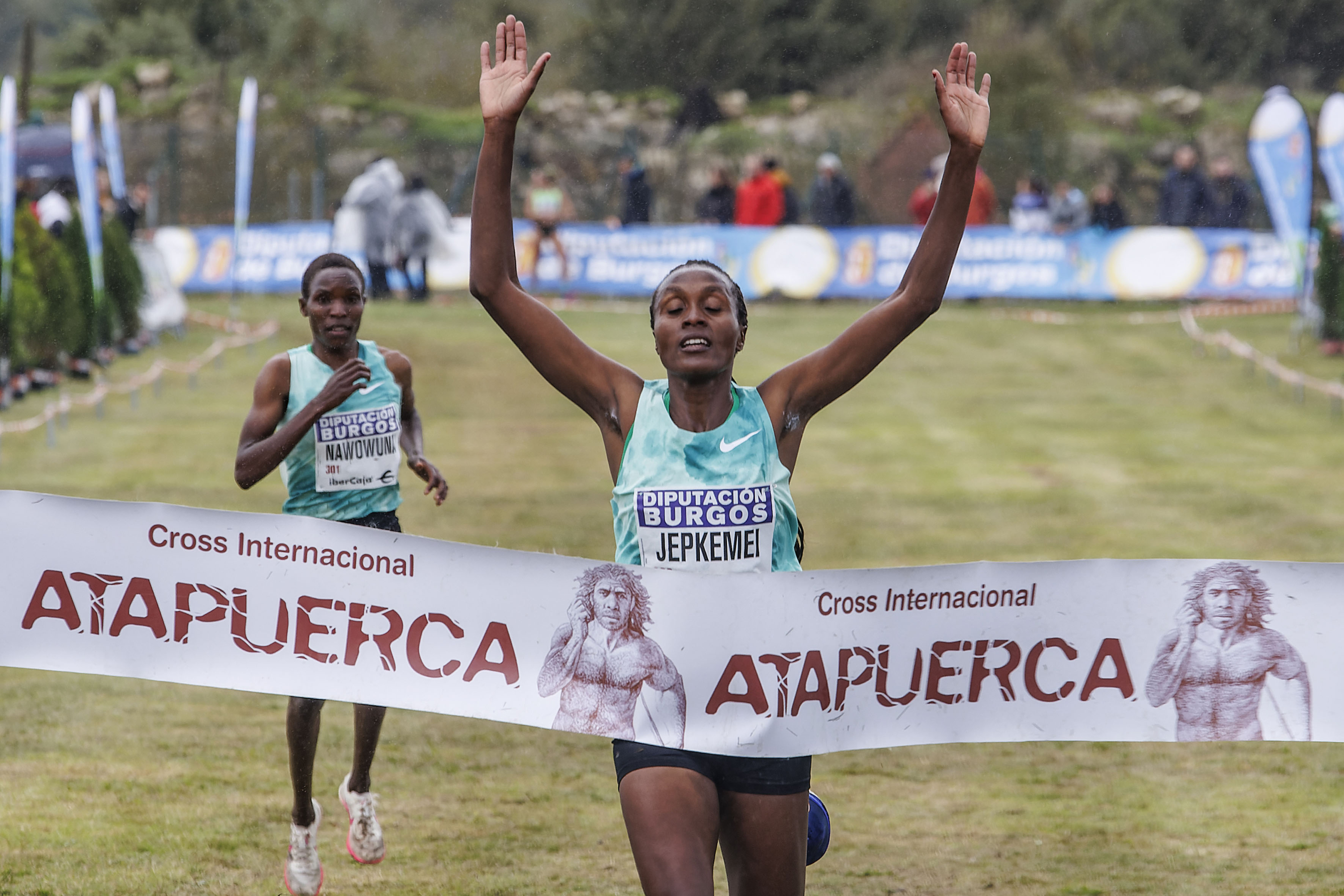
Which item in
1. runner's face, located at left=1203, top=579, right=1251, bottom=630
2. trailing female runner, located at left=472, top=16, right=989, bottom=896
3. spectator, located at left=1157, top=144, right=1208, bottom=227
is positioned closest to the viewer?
trailing female runner, located at left=472, top=16, right=989, bottom=896

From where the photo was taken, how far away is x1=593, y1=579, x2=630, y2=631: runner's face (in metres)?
4.41

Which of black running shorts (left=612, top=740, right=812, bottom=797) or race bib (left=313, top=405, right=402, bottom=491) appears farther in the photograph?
race bib (left=313, top=405, right=402, bottom=491)

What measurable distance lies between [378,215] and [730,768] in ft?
75.8

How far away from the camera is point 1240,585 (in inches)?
183

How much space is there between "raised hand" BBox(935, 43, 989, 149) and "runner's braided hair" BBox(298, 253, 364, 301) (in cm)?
191

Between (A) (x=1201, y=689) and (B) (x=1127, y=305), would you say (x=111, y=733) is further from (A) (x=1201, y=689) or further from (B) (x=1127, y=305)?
(B) (x=1127, y=305)

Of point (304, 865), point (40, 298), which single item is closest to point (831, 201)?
point (40, 298)

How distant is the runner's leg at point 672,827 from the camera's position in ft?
12.9

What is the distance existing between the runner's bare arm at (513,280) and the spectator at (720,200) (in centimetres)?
2199

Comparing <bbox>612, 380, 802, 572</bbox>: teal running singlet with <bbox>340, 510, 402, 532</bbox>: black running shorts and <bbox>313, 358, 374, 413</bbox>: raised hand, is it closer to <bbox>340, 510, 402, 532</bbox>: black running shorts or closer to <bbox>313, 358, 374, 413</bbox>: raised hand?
<bbox>313, 358, 374, 413</bbox>: raised hand

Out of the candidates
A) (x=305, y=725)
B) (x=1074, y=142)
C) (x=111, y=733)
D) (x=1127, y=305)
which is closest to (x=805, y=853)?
(x=305, y=725)

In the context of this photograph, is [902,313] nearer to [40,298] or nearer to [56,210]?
[40,298]

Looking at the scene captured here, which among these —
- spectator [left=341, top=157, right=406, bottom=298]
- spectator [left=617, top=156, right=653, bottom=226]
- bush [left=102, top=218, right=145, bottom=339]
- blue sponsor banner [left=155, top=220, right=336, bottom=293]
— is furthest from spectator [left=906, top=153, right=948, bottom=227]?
bush [left=102, top=218, right=145, bottom=339]

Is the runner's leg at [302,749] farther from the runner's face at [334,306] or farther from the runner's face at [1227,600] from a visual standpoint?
the runner's face at [1227,600]
